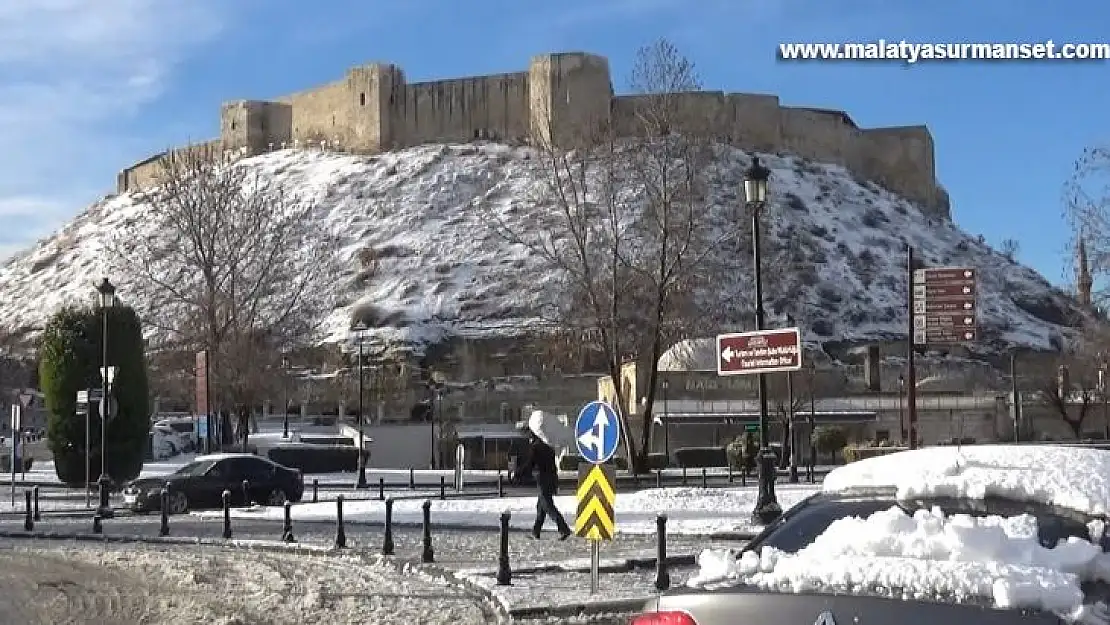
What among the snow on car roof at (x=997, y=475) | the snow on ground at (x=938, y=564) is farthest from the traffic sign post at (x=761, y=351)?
the snow on ground at (x=938, y=564)

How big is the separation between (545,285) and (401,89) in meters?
37.6

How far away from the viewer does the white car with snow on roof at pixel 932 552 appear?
4.58 metres

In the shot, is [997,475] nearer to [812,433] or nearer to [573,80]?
[812,433]

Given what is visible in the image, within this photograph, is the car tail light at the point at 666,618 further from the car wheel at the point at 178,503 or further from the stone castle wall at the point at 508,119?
the stone castle wall at the point at 508,119

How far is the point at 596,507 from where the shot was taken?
12281mm

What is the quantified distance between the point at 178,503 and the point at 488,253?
88036mm

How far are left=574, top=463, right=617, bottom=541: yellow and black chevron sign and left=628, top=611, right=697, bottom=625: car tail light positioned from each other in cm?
714

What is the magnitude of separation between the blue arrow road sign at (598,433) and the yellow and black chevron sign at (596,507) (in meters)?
0.13

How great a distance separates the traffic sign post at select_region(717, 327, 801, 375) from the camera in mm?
16875

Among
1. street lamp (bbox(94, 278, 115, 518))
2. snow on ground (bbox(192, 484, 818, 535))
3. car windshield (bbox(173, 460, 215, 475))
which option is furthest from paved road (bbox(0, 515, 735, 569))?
car windshield (bbox(173, 460, 215, 475))

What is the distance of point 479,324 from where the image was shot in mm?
105062

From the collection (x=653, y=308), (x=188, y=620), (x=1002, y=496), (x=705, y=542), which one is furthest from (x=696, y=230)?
(x=1002, y=496)

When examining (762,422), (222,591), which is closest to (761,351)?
(762,422)

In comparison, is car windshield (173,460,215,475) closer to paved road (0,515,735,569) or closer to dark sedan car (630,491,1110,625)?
paved road (0,515,735,569)
